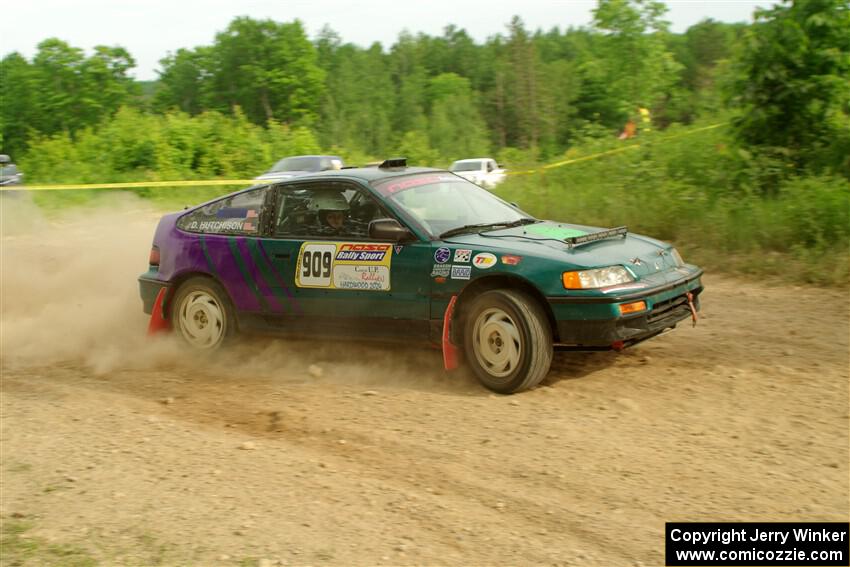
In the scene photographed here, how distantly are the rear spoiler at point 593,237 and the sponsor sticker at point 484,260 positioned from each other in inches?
22.9

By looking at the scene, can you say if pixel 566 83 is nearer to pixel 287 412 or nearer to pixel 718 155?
pixel 718 155

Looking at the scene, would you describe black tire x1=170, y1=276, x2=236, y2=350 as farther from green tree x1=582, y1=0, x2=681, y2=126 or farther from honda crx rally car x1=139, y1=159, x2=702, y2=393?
green tree x1=582, y1=0, x2=681, y2=126

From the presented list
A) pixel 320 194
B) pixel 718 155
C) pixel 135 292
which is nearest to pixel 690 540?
pixel 320 194

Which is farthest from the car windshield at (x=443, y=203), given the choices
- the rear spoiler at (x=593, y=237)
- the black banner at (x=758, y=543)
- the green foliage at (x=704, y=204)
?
the green foliage at (x=704, y=204)

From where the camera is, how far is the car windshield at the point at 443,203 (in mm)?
6598

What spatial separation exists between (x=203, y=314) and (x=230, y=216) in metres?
0.93

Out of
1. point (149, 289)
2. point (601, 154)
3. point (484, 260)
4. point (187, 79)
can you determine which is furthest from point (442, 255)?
point (187, 79)

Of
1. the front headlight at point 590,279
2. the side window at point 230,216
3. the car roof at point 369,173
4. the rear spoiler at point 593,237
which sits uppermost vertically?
the car roof at point 369,173

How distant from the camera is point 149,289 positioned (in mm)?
8031

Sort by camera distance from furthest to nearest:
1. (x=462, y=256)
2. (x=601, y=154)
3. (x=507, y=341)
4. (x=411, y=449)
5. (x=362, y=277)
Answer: (x=601, y=154) < (x=362, y=277) < (x=462, y=256) < (x=507, y=341) < (x=411, y=449)

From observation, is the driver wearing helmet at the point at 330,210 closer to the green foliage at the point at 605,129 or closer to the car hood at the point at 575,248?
the car hood at the point at 575,248

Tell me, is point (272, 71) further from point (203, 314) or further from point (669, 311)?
point (669, 311)

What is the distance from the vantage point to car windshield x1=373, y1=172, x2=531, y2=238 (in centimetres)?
660

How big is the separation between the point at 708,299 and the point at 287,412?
4745mm
